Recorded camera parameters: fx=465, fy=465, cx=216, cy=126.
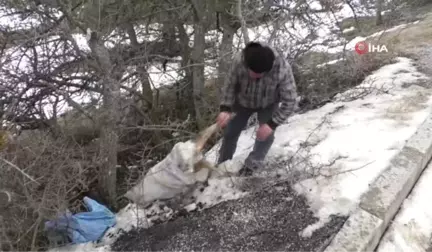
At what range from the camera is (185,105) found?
22.4ft

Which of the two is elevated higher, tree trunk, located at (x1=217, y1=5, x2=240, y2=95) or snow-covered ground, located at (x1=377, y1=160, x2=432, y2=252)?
tree trunk, located at (x1=217, y1=5, x2=240, y2=95)

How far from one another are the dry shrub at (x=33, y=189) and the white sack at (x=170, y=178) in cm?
52

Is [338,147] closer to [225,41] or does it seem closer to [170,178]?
[170,178]

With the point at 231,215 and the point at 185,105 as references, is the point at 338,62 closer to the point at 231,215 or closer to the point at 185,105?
the point at 185,105

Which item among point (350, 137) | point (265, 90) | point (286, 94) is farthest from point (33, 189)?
point (350, 137)

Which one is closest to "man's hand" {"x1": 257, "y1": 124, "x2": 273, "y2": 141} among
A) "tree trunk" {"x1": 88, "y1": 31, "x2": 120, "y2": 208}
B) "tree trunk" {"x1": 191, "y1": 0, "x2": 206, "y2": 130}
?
"tree trunk" {"x1": 88, "y1": 31, "x2": 120, "y2": 208}

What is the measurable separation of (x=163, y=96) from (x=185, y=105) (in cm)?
36

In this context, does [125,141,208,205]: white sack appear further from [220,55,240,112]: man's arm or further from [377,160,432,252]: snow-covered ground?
[377,160,432,252]: snow-covered ground

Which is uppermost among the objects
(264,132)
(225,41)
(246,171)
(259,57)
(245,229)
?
(259,57)

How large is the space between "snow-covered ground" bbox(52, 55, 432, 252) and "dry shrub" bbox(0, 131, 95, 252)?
419 millimetres

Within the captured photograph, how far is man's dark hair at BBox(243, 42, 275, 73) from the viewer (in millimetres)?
3379

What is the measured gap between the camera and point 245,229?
3453 millimetres

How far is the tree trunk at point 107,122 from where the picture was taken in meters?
4.19

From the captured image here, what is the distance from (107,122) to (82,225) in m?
1.02
